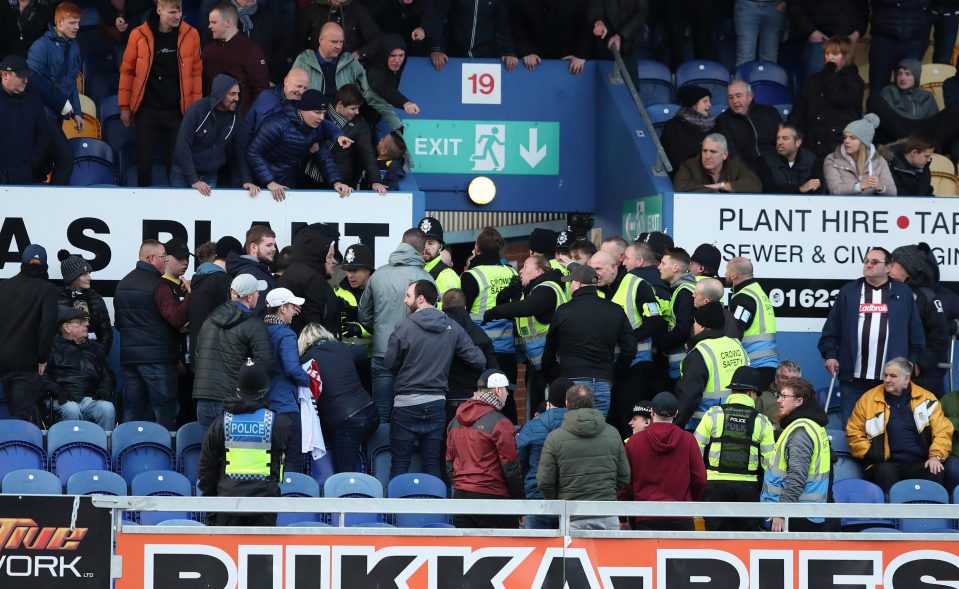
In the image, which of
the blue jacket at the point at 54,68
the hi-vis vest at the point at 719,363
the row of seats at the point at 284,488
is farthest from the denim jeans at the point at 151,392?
the hi-vis vest at the point at 719,363

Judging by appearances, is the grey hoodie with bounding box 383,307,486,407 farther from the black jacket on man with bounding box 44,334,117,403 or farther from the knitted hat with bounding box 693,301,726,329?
the black jacket on man with bounding box 44,334,117,403

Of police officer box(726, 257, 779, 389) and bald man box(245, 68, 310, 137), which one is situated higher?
bald man box(245, 68, 310, 137)

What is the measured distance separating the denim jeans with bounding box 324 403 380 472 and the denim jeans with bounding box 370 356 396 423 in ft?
1.09

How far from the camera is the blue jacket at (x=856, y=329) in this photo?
11586 mm

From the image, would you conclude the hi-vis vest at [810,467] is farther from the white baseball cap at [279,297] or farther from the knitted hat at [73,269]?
the knitted hat at [73,269]

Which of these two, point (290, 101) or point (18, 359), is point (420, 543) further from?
point (290, 101)

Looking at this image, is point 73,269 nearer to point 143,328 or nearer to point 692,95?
point 143,328

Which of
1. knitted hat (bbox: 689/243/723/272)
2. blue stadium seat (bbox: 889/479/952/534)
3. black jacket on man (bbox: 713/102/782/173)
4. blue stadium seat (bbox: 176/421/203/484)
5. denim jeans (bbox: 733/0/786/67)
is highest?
denim jeans (bbox: 733/0/786/67)

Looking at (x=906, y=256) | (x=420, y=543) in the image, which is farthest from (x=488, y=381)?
(x=906, y=256)

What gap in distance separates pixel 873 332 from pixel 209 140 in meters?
5.07

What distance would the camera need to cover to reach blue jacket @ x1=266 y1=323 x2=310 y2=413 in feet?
31.5

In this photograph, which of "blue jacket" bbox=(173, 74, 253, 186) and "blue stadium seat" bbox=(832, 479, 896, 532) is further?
"blue jacket" bbox=(173, 74, 253, 186)

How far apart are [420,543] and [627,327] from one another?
3084mm

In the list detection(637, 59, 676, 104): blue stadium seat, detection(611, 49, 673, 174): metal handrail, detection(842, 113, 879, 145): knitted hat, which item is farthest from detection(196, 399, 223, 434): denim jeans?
detection(637, 59, 676, 104): blue stadium seat
